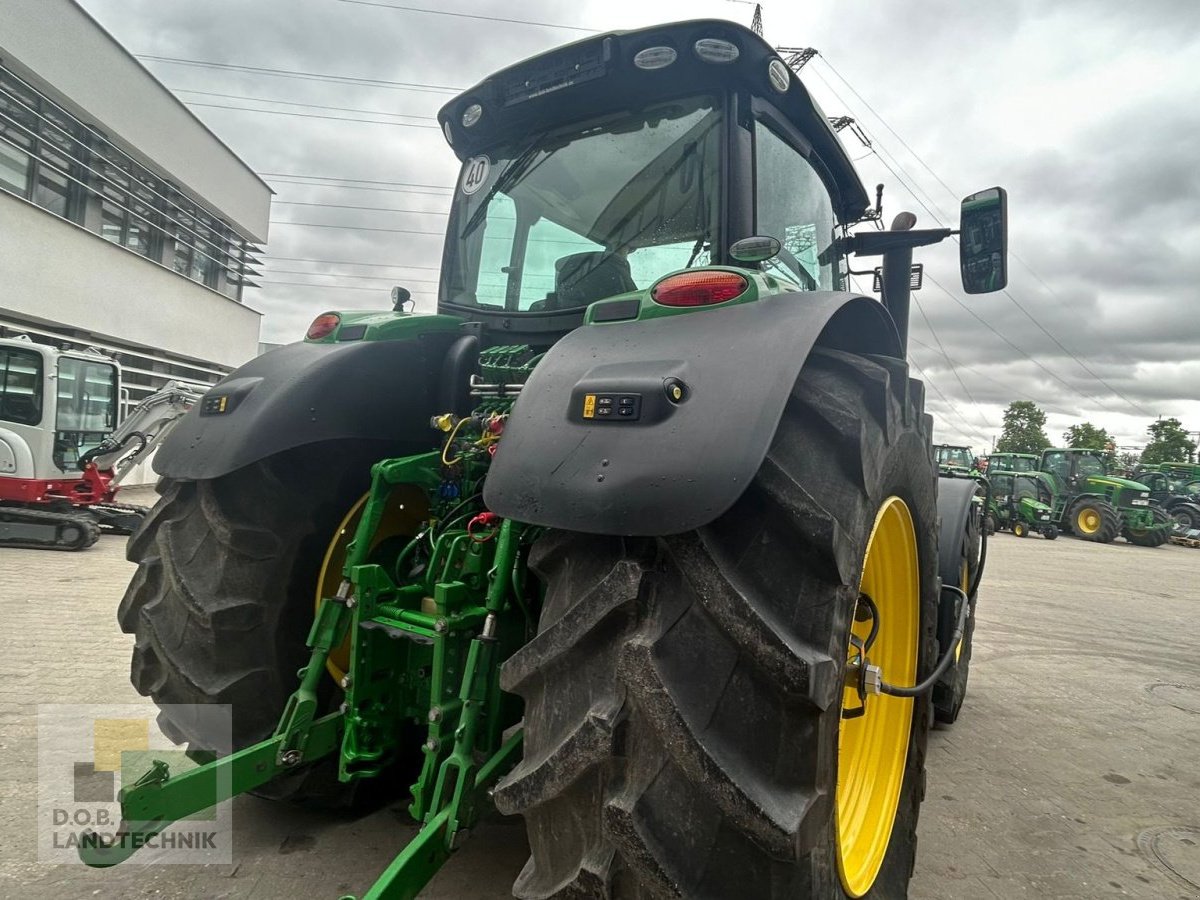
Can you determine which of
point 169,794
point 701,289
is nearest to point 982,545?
point 701,289

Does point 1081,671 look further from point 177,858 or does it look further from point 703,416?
point 177,858

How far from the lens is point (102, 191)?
52.1 ft

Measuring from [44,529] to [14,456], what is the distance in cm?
101

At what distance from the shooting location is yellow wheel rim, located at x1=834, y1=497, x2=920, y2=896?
A: 189 centimetres

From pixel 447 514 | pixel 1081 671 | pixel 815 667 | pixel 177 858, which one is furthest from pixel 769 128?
pixel 1081 671

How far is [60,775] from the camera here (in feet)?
8.32

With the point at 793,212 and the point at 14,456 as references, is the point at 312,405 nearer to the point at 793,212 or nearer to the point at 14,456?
the point at 793,212

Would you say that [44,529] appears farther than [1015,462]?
No

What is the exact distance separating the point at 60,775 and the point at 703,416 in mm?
2744

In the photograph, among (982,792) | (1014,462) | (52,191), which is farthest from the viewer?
(1014,462)

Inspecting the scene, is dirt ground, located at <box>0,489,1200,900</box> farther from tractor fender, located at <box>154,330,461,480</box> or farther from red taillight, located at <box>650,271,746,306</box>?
red taillight, located at <box>650,271,746,306</box>

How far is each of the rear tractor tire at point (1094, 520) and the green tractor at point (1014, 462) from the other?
150 inches

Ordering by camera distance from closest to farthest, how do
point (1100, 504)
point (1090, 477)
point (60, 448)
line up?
point (60, 448) → point (1100, 504) → point (1090, 477)

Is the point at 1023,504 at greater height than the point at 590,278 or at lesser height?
lesser
